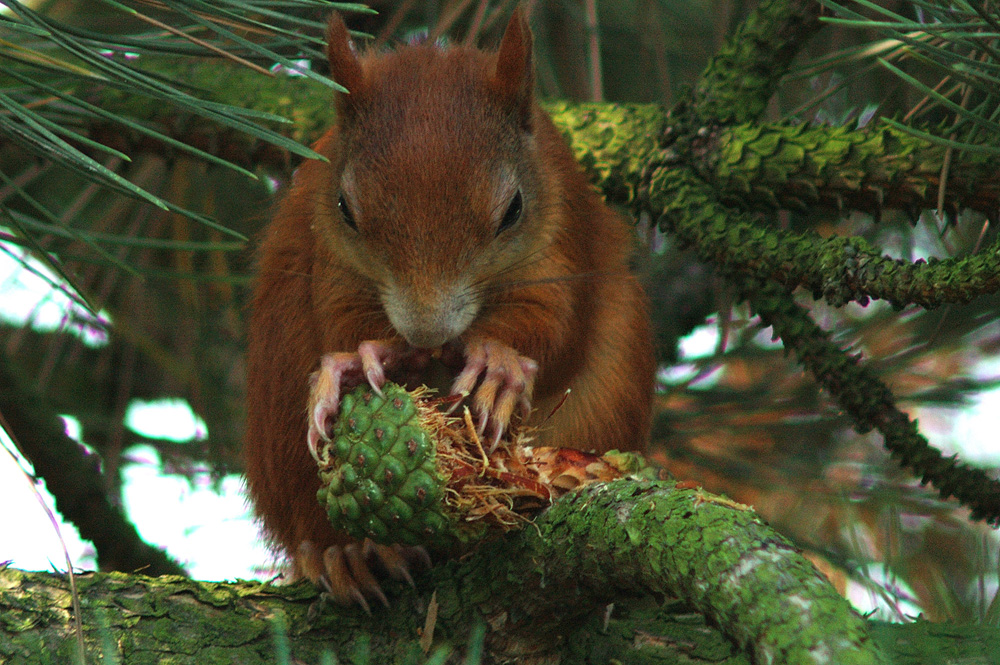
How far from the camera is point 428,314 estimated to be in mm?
1157

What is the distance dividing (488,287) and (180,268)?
98cm

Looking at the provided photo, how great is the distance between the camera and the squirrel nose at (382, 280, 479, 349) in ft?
3.79

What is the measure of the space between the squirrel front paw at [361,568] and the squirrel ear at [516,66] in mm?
651

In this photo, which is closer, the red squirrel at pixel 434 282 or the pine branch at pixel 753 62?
the red squirrel at pixel 434 282

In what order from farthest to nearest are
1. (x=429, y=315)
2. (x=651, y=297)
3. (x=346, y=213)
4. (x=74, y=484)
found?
1. (x=651, y=297)
2. (x=74, y=484)
3. (x=346, y=213)
4. (x=429, y=315)

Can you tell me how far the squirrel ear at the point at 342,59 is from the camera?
54.7 inches

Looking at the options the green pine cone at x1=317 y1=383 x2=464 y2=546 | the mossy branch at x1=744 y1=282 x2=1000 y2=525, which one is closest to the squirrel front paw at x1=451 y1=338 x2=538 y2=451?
the green pine cone at x1=317 y1=383 x2=464 y2=546

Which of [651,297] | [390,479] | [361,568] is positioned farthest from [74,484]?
[651,297]

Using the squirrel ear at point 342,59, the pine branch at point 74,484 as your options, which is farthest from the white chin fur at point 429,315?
the pine branch at point 74,484

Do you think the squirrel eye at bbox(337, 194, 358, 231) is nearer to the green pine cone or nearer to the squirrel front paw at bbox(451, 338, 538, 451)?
the squirrel front paw at bbox(451, 338, 538, 451)

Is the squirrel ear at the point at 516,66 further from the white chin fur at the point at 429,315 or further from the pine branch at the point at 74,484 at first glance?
the pine branch at the point at 74,484

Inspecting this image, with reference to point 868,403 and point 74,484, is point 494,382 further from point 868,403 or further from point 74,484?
point 74,484

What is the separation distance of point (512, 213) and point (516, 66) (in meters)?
0.24

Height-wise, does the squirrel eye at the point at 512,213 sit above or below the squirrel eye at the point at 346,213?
below
